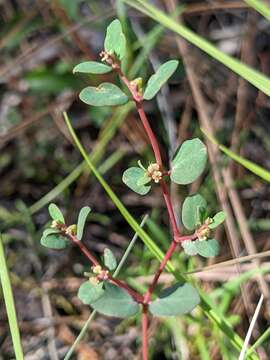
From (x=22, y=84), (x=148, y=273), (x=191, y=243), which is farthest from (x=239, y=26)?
(x=191, y=243)

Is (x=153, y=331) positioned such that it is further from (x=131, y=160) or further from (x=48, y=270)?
(x=131, y=160)

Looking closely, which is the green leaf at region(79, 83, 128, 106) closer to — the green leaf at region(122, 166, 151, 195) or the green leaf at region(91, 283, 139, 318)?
the green leaf at region(122, 166, 151, 195)

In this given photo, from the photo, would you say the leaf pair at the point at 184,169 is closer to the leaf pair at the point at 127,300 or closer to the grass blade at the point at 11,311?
the leaf pair at the point at 127,300

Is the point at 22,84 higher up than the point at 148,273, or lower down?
higher up

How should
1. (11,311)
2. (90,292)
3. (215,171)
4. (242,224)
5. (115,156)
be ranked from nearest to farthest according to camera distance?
(90,292) < (11,311) < (242,224) < (215,171) < (115,156)

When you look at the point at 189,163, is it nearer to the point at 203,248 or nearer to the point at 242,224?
the point at 203,248

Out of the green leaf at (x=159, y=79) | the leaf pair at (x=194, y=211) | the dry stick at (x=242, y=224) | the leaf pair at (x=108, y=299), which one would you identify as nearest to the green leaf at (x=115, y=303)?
the leaf pair at (x=108, y=299)

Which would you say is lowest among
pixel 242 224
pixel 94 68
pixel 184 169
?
pixel 242 224

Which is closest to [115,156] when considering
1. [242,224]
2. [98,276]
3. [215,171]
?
[215,171]
